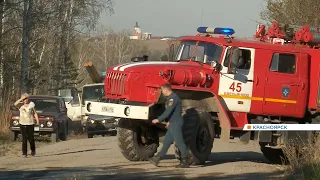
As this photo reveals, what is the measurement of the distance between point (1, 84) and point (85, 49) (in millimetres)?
54603

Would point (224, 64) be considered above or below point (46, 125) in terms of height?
above

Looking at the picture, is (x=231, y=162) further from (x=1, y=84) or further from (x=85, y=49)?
(x=85, y=49)

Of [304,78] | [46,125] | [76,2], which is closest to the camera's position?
[304,78]

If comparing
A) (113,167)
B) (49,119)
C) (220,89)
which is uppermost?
(220,89)

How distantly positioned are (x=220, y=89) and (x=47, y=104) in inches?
563

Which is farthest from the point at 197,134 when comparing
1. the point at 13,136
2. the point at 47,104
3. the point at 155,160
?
the point at 47,104

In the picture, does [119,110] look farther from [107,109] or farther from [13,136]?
[13,136]

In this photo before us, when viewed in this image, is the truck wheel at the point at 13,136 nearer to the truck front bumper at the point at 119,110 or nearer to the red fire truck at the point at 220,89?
the red fire truck at the point at 220,89

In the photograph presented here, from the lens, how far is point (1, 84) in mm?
42906

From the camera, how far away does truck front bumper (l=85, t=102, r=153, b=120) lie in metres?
16.1

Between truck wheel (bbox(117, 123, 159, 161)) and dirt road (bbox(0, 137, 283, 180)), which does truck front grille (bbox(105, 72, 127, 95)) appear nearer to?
truck wheel (bbox(117, 123, 159, 161))

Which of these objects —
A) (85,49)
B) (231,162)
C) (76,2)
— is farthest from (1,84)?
(85,49)

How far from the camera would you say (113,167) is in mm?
17016

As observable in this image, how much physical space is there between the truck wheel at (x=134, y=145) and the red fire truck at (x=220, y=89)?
0.02 m
